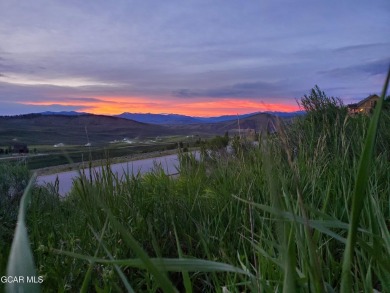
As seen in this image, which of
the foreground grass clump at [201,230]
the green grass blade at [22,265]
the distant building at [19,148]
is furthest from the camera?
the distant building at [19,148]

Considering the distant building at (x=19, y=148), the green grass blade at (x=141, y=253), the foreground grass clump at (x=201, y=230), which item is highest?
the green grass blade at (x=141, y=253)

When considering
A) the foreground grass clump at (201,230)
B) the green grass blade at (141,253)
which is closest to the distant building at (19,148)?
the foreground grass clump at (201,230)

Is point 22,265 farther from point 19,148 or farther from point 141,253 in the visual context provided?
point 19,148

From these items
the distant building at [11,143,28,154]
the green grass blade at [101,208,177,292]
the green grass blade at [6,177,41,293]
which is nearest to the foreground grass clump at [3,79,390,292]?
the green grass blade at [101,208,177,292]

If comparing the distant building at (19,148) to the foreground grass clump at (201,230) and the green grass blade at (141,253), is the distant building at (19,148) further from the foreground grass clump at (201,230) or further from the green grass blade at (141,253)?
the green grass blade at (141,253)

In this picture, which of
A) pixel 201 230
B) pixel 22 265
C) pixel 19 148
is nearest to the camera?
pixel 22 265

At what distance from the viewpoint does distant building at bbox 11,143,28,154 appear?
28.2ft

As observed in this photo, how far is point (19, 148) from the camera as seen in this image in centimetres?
897

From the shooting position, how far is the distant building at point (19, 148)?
8.61 meters

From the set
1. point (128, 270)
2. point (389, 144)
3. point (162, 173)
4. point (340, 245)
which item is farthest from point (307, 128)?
point (128, 270)

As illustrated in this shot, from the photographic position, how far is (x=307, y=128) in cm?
708

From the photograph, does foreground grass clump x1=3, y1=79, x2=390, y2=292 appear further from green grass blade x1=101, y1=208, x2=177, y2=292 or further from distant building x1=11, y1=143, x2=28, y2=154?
distant building x1=11, y1=143, x2=28, y2=154

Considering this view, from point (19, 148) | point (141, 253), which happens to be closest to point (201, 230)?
point (141, 253)

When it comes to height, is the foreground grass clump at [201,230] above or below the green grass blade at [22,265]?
below
